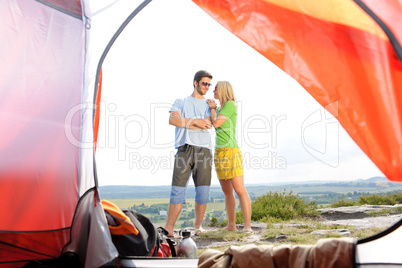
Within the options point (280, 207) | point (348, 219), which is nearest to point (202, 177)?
point (280, 207)

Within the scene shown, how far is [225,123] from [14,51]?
1596mm

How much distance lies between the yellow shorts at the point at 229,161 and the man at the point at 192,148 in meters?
0.09

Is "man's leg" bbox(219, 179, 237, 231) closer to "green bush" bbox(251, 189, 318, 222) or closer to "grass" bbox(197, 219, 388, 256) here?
"grass" bbox(197, 219, 388, 256)

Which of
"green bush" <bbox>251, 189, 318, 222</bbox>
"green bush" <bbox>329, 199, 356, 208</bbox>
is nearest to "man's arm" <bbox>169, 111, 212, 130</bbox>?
"green bush" <bbox>251, 189, 318, 222</bbox>

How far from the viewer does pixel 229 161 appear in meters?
2.83

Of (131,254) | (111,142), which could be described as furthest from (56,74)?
(111,142)

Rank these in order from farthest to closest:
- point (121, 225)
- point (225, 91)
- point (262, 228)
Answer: point (262, 228) → point (225, 91) → point (121, 225)

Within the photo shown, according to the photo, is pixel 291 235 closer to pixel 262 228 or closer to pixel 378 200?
pixel 262 228

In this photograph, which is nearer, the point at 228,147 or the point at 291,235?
the point at 228,147

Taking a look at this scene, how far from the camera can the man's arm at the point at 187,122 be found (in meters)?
2.74

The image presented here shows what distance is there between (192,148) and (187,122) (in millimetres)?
200

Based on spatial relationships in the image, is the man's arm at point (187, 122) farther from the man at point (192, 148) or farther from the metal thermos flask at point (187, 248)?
the metal thermos flask at point (187, 248)

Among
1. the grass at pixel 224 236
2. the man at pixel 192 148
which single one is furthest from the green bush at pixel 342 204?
the man at pixel 192 148

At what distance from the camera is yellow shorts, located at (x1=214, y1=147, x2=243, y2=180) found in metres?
2.81
